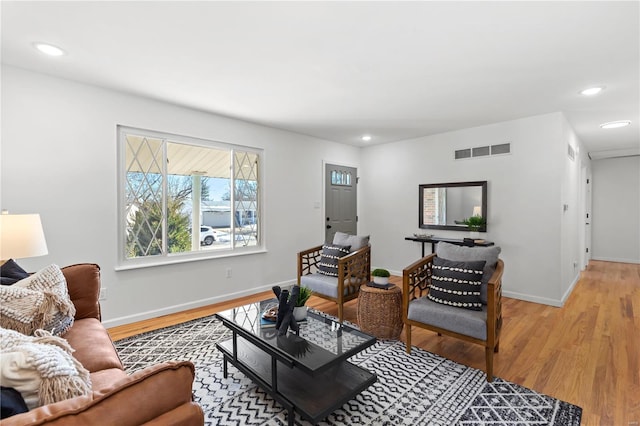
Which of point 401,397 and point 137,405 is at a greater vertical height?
point 137,405

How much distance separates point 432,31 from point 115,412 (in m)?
2.47

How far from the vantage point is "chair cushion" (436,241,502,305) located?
2431 mm

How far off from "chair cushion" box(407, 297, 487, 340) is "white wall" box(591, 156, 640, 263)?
6.66 metres

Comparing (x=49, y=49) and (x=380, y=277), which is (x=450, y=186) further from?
(x=49, y=49)

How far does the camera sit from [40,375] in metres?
0.82

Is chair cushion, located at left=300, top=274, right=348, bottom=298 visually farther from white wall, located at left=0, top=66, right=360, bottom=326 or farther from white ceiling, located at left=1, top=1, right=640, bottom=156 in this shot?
white ceiling, located at left=1, top=1, right=640, bottom=156

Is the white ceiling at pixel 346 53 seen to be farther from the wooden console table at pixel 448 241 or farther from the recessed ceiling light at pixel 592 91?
the wooden console table at pixel 448 241

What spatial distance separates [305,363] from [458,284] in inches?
55.1

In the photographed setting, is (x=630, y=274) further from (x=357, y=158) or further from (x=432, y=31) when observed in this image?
(x=432, y=31)

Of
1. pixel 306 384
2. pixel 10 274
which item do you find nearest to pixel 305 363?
pixel 306 384

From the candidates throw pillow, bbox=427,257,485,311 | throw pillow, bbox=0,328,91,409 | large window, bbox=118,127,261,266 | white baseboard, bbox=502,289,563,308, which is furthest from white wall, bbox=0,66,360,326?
white baseboard, bbox=502,289,563,308

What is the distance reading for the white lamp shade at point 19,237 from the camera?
1.97 metres

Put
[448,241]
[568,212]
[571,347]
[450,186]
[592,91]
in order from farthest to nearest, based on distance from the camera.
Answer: [450,186] < [448,241] < [568,212] < [592,91] < [571,347]

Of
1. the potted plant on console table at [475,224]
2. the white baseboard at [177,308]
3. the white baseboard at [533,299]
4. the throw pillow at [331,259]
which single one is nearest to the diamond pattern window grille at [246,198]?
the white baseboard at [177,308]
